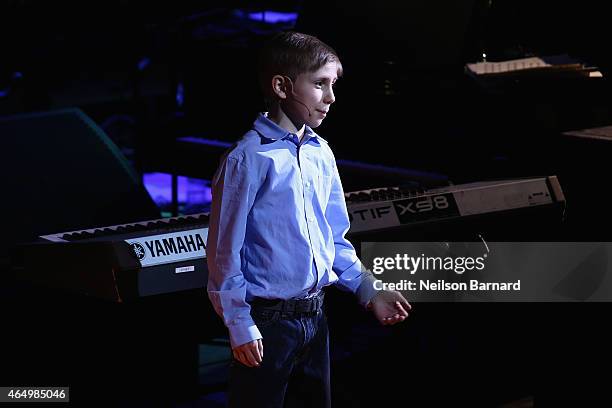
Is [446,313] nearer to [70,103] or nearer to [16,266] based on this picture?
[16,266]

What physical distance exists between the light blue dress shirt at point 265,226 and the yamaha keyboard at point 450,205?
80cm

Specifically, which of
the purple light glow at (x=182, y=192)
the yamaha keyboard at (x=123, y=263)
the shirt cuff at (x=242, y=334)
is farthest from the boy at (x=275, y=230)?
the purple light glow at (x=182, y=192)

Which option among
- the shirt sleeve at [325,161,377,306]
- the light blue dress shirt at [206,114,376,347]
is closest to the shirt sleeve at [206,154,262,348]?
the light blue dress shirt at [206,114,376,347]

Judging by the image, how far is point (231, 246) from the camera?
2514 millimetres

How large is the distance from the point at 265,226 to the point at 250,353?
343 mm

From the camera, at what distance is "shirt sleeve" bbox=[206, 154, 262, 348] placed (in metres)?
2.50

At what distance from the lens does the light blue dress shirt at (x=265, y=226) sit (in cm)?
252

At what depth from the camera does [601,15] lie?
385 centimetres

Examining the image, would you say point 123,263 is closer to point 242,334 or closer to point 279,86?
point 242,334

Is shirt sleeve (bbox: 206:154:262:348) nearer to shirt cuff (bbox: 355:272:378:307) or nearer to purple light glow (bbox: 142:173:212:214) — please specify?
shirt cuff (bbox: 355:272:378:307)

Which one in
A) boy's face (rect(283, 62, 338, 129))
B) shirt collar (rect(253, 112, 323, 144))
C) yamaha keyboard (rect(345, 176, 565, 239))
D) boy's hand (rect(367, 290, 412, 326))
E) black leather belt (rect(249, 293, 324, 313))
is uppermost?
boy's face (rect(283, 62, 338, 129))

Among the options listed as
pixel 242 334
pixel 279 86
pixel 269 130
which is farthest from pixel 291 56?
pixel 242 334

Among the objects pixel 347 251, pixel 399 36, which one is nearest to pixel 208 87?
pixel 399 36

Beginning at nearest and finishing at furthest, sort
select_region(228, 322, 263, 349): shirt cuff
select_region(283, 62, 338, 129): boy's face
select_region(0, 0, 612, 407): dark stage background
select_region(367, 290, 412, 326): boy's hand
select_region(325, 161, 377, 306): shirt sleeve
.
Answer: select_region(228, 322, 263, 349): shirt cuff → select_region(283, 62, 338, 129): boy's face → select_region(367, 290, 412, 326): boy's hand → select_region(325, 161, 377, 306): shirt sleeve → select_region(0, 0, 612, 407): dark stage background
